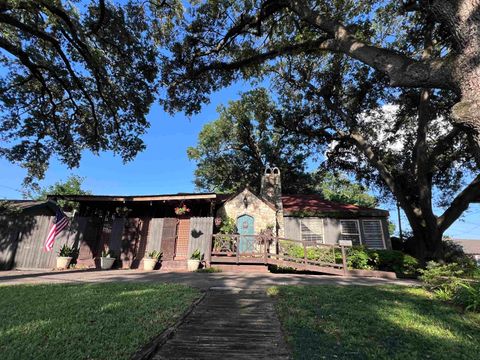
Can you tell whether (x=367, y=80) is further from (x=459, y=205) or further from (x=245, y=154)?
(x=245, y=154)

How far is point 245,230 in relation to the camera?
14055 millimetres

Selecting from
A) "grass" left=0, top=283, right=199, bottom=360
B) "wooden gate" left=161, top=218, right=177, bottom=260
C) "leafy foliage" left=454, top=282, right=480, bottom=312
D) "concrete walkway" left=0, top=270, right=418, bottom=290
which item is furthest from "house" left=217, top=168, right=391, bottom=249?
"leafy foliage" left=454, top=282, right=480, bottom=312

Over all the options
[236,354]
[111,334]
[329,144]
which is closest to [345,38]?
[236,354]

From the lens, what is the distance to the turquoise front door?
1344 centimetres

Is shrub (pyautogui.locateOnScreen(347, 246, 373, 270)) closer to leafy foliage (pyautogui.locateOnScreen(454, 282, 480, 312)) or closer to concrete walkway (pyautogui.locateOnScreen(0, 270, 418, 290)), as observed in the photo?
concrete walkway (pyautogui.locateOnScreen(0, 270, 418, 290))

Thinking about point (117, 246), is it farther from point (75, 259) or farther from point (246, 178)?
point (246, 178)

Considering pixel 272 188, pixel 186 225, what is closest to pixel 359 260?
pixel 272 188

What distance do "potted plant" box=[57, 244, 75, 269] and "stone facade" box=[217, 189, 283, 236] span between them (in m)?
7.43

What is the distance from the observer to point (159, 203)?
1376cm

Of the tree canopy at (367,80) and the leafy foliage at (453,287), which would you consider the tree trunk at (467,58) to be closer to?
the tree canopy at (367,80)

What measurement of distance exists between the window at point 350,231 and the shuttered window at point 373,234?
15.9 inches

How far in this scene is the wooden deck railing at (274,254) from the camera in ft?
37.9

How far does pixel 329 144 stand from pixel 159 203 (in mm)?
11977

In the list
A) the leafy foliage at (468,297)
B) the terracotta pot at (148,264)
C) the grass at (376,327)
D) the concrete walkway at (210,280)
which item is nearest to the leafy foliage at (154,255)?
the terracotta pot at (148,264)
